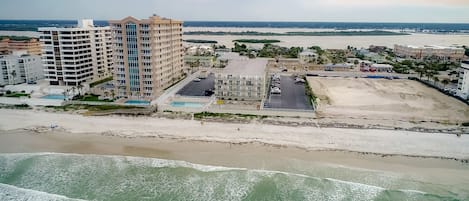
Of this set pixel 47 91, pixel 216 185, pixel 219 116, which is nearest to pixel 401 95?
pixel 219 116

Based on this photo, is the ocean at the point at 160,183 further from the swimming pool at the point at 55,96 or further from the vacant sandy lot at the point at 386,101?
the swimming pool at the point at 55,96

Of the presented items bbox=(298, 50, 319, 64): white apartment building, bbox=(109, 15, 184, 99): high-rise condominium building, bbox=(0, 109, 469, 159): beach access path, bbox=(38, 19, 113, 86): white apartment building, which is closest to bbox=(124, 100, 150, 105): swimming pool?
bbox=(109, 15, 184, 99): high-rise condominium building

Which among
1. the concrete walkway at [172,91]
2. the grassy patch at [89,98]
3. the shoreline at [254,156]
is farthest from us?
the grassy patch at [89,98]

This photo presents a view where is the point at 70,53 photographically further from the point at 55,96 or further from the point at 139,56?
the point at 139,56

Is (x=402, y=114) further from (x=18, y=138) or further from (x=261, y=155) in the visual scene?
(x=18, y=138)

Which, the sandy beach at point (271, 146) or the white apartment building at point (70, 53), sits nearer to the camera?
the sandy beach at point (271, 146)

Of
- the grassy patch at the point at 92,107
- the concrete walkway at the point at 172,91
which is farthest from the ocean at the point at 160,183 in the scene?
the concrete walkway at the point at 172,91

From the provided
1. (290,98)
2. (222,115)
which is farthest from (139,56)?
(290,98)
